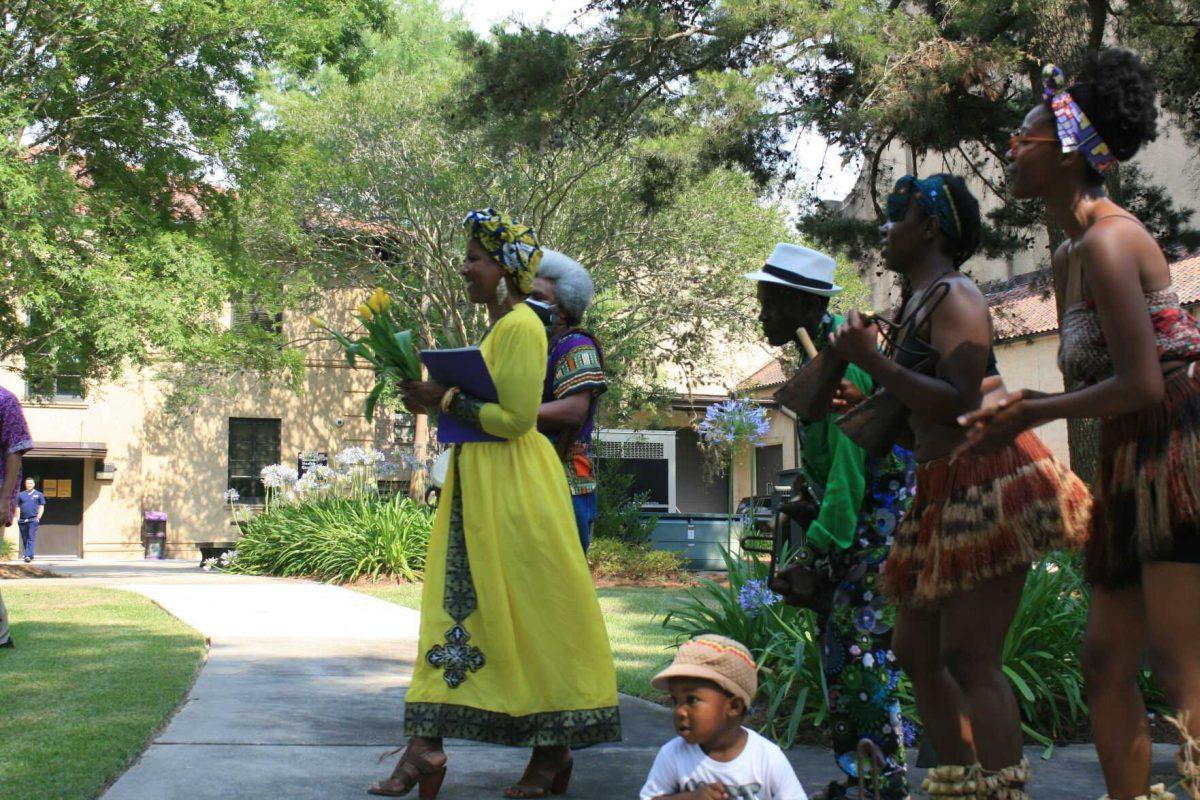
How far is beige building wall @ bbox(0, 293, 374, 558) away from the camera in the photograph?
35.2m

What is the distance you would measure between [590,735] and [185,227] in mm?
20036

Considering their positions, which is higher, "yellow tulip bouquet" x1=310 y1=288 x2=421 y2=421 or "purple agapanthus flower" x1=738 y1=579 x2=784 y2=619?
"yellow tulip bouquet" x1=310 y1=288 x2=421 y2=421

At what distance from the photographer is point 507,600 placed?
4.31 m

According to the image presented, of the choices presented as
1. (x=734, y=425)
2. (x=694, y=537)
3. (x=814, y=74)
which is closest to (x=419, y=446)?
(x=694, y=537)

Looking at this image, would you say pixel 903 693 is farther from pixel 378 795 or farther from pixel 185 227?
pixel 185 227

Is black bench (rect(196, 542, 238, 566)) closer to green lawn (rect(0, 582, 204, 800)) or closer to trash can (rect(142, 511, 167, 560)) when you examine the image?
green lawn (rect(0, 582, 204, 800))

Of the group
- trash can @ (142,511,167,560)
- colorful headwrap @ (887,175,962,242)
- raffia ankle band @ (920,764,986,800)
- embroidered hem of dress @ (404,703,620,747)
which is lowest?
trash can @ (142,511,167,560)

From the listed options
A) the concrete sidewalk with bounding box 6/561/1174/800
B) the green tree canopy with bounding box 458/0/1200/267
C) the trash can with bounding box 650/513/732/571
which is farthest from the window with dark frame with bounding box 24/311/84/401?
the concrete sidewalk with bounding box 6/561/1174/800

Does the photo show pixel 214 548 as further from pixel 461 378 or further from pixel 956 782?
pixel 956 782

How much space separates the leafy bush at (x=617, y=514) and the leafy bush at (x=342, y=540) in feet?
10.6

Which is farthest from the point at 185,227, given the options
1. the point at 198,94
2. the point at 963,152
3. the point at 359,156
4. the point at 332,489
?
the point at 963,152

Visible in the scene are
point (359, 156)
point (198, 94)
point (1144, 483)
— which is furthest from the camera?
point (359, 156)

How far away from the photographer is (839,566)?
3898mm

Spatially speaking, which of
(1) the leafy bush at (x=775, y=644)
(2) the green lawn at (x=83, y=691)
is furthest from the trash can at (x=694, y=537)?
(1) the leafy bush at (x=775, y=644)
